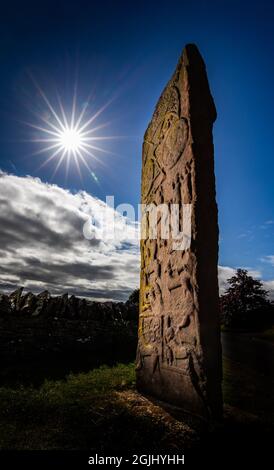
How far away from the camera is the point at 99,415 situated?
2863 millimetres

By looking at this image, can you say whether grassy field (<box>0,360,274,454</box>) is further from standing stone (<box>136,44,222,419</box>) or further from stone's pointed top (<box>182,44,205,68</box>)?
stone's pointed top (<box>182,44,205,68</box>)

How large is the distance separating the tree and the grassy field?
12088 millimetres

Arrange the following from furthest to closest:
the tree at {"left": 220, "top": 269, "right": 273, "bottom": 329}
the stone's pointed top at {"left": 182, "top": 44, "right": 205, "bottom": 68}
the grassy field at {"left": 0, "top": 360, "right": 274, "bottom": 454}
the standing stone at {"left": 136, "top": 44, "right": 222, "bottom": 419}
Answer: the tree at {"left": 220, "top": 269, "right": 273, "bottom": 329} → the stone's pointed top at {"left": 182, "top": 44, "right": 205, "bottom": 68} → the standing stone at {"left": 136, "top": 44, "right": 222, "bottom": 419} → the grassy field at {"left": 0, "top": 360, "right": 274, "bottom": 454}

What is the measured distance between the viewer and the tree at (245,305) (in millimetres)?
15523

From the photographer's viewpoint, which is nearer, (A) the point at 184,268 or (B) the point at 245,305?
(A) the point at 184,268

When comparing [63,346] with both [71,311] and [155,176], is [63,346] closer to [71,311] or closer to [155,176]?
[71,311]

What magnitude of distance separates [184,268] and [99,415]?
1.83m

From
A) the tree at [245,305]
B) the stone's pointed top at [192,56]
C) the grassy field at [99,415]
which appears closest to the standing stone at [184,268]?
the stone's pointed top at [192,56]

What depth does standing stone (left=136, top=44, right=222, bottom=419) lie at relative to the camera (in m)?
3.09

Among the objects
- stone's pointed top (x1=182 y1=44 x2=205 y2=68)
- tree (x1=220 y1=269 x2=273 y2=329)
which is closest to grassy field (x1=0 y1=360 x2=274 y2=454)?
stone's pointed top (x1=182 y1=44 x2=205 y2=68)

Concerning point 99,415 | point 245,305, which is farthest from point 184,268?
point 245,305

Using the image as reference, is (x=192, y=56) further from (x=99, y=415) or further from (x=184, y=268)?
(x=99, y=415)
